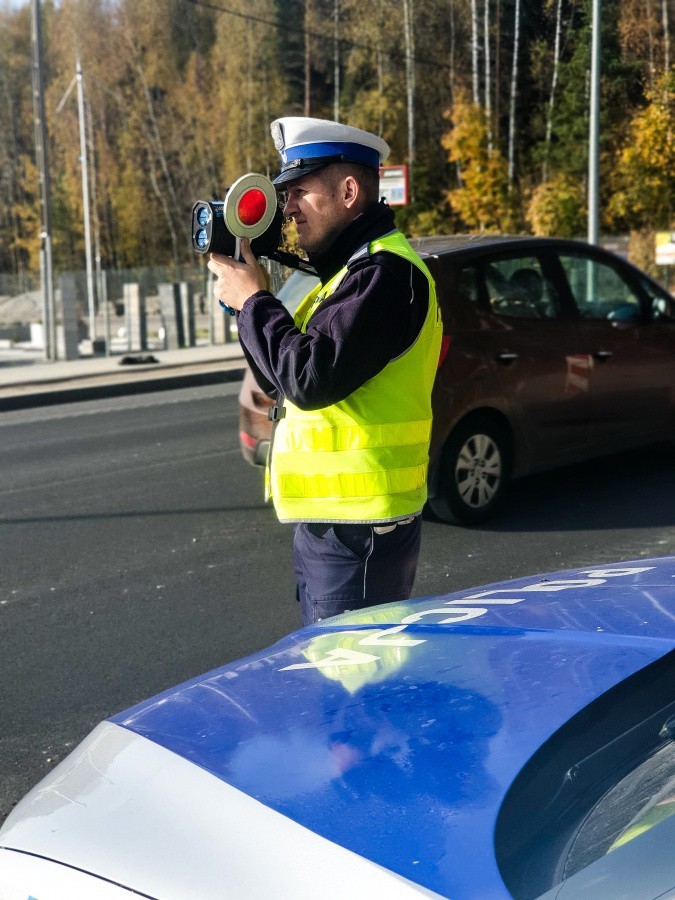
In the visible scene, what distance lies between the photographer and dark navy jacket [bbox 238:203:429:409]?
2.44 m

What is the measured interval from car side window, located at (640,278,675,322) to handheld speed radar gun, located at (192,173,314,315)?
525 cm

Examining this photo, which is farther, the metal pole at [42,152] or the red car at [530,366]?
the metal pole at [42,152]

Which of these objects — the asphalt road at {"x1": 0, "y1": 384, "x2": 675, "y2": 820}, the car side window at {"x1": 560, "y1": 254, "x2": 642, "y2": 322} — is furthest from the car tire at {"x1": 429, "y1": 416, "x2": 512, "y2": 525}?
the car side window at {"x1": 560, "y1": 254, "x2": 642, "y2": 322}

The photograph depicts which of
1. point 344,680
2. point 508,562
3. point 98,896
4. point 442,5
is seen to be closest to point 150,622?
point 508,562

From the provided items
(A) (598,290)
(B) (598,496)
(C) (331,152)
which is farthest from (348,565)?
(A) (598,290)

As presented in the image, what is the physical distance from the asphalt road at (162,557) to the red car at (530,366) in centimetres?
34

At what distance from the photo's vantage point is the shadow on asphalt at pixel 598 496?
258 inches

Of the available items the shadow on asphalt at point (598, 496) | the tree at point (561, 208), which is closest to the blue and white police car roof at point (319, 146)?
the shadow on asphalt at point (598, 496)

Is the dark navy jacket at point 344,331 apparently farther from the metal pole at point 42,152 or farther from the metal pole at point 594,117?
the metal pole at point 42,152

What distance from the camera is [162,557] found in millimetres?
6062

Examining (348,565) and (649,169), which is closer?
(348,565)

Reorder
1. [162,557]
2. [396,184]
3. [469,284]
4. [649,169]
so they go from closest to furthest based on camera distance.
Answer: [162,557]
[469,284]
[396,184]
[649,169]

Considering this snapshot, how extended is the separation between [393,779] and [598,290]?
19.9 feet

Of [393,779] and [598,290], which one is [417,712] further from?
[598,290]
